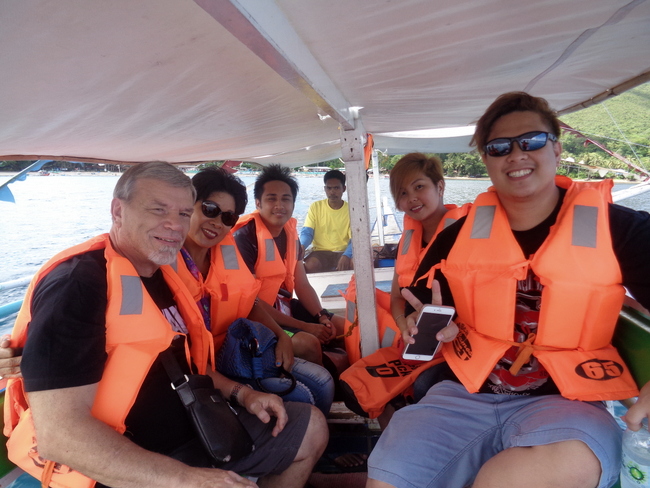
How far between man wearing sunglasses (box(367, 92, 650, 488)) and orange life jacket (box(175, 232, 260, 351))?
Result: 114 cm

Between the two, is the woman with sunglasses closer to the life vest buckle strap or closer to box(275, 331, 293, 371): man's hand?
box(275, 331, 293, 371): man's hand

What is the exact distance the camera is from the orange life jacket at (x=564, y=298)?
137 cm

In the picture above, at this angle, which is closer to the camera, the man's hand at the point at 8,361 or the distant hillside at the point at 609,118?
the man's hand at the point at 8,361

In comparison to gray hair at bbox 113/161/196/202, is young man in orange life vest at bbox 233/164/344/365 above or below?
below

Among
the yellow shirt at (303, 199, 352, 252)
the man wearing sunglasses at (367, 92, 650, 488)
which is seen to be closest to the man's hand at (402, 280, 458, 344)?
the man wearing sunglasses at (367, 92, 650, 488)

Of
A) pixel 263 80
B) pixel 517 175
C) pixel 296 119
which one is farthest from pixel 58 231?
pixel 517 175

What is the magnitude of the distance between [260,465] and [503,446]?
95cm

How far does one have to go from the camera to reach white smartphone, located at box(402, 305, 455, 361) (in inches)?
63.6

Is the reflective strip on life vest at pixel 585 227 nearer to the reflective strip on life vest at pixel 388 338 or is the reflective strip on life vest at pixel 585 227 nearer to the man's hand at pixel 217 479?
the reflective strip on life vest at pixel 388 338

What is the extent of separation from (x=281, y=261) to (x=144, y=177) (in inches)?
60.2

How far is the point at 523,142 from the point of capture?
147 centimetres

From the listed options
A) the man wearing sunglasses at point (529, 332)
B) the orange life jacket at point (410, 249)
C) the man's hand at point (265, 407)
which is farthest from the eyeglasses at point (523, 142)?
the man's hand at point (265, 407)

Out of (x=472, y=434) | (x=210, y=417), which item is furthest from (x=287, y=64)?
(x=472, y=434)

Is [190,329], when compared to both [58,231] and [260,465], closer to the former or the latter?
[260,465]
